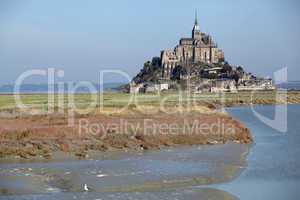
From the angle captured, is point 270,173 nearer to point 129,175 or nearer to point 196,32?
point 129,175

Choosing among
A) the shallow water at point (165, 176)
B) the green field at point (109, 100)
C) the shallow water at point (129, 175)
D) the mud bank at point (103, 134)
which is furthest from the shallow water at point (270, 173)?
the green field at point (109, 100)

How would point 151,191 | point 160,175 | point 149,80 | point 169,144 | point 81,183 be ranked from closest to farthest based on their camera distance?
1. point 151,191
2. point 81,183
3. point 160,175
4. point 169,144
5. point 149,80

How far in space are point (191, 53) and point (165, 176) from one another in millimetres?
153283

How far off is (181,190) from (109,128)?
1590cm

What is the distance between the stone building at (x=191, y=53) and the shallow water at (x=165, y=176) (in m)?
136

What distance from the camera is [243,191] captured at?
19547mm

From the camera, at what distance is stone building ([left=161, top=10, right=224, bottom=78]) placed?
166875 millimetres

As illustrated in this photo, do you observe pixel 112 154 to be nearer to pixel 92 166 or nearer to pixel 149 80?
pixel 92 166

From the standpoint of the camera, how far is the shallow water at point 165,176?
1906cm

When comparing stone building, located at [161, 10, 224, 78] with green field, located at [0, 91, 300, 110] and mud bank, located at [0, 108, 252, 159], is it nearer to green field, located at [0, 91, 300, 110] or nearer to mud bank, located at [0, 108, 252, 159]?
green field, located at [0, 91, 300, 110]

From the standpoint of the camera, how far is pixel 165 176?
22.2 metres

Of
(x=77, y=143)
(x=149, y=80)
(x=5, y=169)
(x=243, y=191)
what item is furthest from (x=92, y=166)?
(x=149, y=80)

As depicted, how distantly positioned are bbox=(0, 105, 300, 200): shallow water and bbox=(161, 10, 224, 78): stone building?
447ft

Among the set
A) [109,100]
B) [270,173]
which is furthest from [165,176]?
[109,100]
